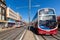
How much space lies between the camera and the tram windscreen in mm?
21786

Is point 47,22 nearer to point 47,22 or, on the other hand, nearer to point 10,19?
point 47,22

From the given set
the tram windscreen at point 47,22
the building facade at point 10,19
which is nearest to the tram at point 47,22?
the tram windscreen at point 47,22

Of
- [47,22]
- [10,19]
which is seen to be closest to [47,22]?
[47,22]

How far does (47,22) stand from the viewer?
22.3 metres

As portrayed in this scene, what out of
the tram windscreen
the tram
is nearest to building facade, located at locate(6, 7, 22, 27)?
the tram

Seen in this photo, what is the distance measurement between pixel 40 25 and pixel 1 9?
48.9 metres

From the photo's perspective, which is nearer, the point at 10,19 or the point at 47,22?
the point at 47,22

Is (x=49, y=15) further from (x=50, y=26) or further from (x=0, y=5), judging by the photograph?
(x=0, y=5)

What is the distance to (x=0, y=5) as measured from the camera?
218 feet

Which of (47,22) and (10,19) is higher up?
(10,19)

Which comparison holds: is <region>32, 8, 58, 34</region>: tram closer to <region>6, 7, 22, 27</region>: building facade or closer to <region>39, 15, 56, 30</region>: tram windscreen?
<region>39, 15, 56, 30</region>: tram windscreen

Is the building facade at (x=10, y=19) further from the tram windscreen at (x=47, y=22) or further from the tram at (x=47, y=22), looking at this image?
the tram windscreen at (x=47, y=22)

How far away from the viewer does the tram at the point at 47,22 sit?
21.5m

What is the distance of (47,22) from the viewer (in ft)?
73.2
